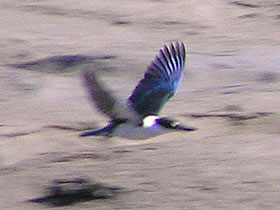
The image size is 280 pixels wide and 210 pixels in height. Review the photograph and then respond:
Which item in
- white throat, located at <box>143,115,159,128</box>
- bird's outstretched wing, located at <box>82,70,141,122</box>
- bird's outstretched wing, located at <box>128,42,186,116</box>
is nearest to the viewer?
bird's outstretched wing, located at <box>82,70,141,122</box>

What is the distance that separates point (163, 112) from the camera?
285 inches

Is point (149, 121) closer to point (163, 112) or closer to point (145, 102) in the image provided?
point (145, 102)

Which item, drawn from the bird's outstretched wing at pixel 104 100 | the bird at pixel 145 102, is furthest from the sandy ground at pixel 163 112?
the bird's outstretched wing at pixel 104 100

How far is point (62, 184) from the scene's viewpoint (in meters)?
5.39

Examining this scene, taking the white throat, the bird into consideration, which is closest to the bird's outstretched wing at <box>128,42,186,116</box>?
the bird

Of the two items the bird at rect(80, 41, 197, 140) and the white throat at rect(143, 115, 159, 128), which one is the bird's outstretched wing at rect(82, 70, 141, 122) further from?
the white throat at rect(143, 115, 159, 128)

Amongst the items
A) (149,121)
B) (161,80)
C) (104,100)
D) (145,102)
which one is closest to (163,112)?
(161,80)

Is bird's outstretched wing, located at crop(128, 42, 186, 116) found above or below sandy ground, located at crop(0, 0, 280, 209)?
above

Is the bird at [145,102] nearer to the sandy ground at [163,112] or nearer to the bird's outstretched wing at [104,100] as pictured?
the bird's outstretched wing at [104,100]

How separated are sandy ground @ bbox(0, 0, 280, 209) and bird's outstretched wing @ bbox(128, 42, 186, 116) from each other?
28cm

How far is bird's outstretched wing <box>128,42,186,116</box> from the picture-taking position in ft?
19.0

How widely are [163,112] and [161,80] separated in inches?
52.9

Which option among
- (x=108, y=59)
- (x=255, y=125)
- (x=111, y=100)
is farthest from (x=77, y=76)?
(x=111, y=100)

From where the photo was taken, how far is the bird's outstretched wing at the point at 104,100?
5.17 metres
